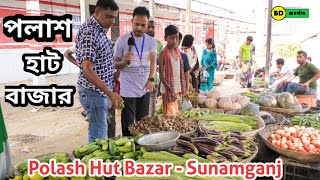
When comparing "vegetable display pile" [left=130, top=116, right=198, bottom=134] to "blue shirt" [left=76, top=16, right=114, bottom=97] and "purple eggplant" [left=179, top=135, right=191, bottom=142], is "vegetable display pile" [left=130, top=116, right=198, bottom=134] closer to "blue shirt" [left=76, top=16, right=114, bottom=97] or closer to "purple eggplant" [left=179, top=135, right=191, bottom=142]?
"purple eggplant" [left=179, top=135, right=191, bottom=142]

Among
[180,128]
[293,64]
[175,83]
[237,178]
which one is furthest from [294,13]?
[237,178]

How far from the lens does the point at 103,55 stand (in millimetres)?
3152

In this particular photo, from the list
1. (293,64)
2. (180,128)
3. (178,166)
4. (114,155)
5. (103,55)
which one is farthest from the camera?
(293,64)

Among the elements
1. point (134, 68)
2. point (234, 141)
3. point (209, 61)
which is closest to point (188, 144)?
point (234, 141)

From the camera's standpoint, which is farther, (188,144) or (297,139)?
(297,139)

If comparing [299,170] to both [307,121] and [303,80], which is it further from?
[303,80]

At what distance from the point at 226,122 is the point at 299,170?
3.52ft

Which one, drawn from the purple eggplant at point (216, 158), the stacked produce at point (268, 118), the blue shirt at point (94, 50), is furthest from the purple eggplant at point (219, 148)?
the stacked produce at point (268, 118)

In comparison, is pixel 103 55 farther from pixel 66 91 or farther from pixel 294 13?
pixel 294 13

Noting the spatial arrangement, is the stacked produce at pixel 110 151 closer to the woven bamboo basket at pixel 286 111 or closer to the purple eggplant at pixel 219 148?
the purple eggplant at pixel 219 148

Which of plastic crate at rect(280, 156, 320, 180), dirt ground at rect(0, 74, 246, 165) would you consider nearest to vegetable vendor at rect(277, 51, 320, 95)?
plastic crate at rect(280, 156, 320, 180)

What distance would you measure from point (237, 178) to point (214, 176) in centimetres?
18

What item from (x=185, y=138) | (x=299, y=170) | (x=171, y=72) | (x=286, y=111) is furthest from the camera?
(x=286, y=111)

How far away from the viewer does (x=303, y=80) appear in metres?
6.79
